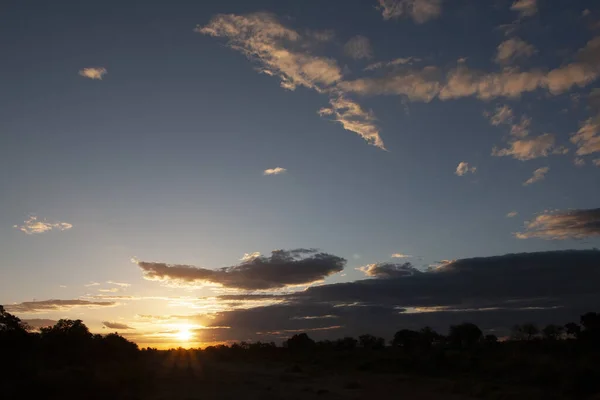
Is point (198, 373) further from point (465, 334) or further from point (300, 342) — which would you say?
point (465, 334)

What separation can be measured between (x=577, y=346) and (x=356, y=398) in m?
38.6

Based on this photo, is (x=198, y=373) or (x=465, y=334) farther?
(x=465, y=334)

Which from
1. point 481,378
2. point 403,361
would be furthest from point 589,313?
point 481,378

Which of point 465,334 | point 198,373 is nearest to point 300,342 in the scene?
point 465,334

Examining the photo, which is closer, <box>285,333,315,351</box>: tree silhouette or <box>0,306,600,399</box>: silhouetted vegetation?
<box>0,306,600,399</box>: silhouetted vegetation

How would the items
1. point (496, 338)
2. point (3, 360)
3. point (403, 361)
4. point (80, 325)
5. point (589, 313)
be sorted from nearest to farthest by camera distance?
point (3, 360) → point (403, 361) → point (80, 325) → point (589, 313) → point (496, 338)

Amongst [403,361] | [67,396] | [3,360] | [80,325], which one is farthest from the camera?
[80,325]

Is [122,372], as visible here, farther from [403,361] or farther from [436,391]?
[403,361]

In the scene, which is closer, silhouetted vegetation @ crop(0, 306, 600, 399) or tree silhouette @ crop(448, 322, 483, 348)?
silhouetted vegetation @ crop(0, 306, 600, 399)

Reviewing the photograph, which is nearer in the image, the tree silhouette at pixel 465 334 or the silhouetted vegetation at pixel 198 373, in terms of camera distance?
the silhouetted vegetation at pixel 198 373

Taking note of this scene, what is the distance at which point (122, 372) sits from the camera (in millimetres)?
29734

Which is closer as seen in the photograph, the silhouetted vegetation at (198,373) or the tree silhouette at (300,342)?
the silhouetted vegetation at (198,373)

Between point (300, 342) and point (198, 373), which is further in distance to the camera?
point (300, 342)

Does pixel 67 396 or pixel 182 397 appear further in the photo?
pixel 182 397
